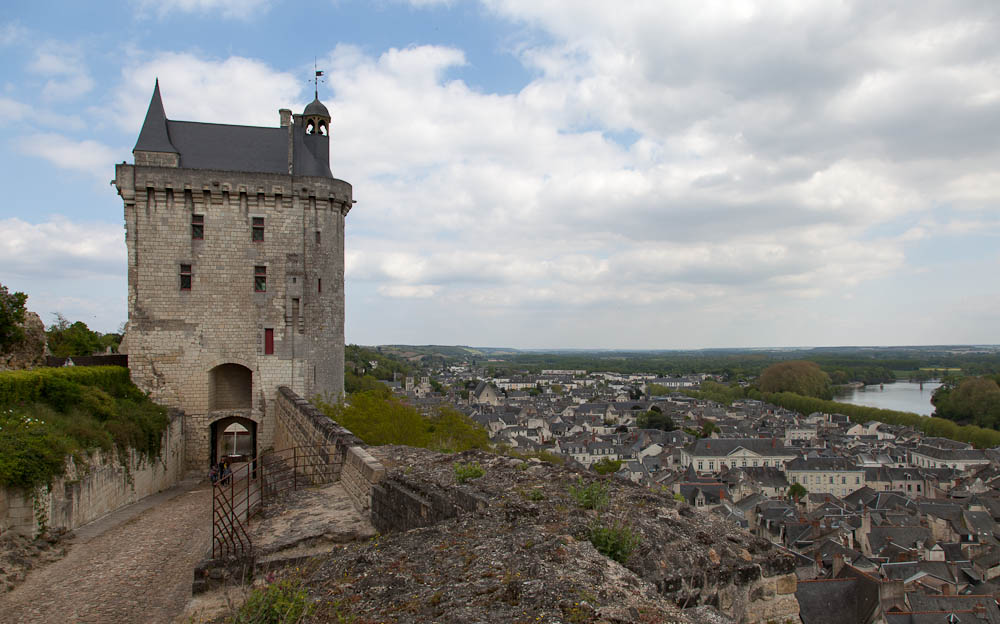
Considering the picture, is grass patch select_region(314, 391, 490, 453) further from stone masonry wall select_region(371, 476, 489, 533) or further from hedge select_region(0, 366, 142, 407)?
stone masonry wall select_region(371, 476, 489, 533)

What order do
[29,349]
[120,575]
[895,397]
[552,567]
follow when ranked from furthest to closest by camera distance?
[895,397]
[29,349]
[120,575]
[552,567]

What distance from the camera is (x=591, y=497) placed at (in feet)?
18.8

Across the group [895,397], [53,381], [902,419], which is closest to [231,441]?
[53,381]

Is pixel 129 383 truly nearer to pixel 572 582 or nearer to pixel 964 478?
pixel 572 582

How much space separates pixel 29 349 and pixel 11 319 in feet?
4.35

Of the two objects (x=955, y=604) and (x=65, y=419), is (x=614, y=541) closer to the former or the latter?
(x=65, y=419)

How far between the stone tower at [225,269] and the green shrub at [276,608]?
15321 mm

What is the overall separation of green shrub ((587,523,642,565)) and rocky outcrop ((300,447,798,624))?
0.19 ft

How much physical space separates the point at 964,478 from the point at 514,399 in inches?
3283

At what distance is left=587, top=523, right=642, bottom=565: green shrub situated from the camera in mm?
4555

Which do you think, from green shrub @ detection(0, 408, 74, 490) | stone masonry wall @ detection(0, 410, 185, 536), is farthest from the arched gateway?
green shrub @ detection(0, 408, 74, 490)

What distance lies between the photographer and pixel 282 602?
386 centimetres

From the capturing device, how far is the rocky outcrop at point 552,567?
11.8 ft

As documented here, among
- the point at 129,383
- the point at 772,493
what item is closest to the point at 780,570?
the point at 129,383
